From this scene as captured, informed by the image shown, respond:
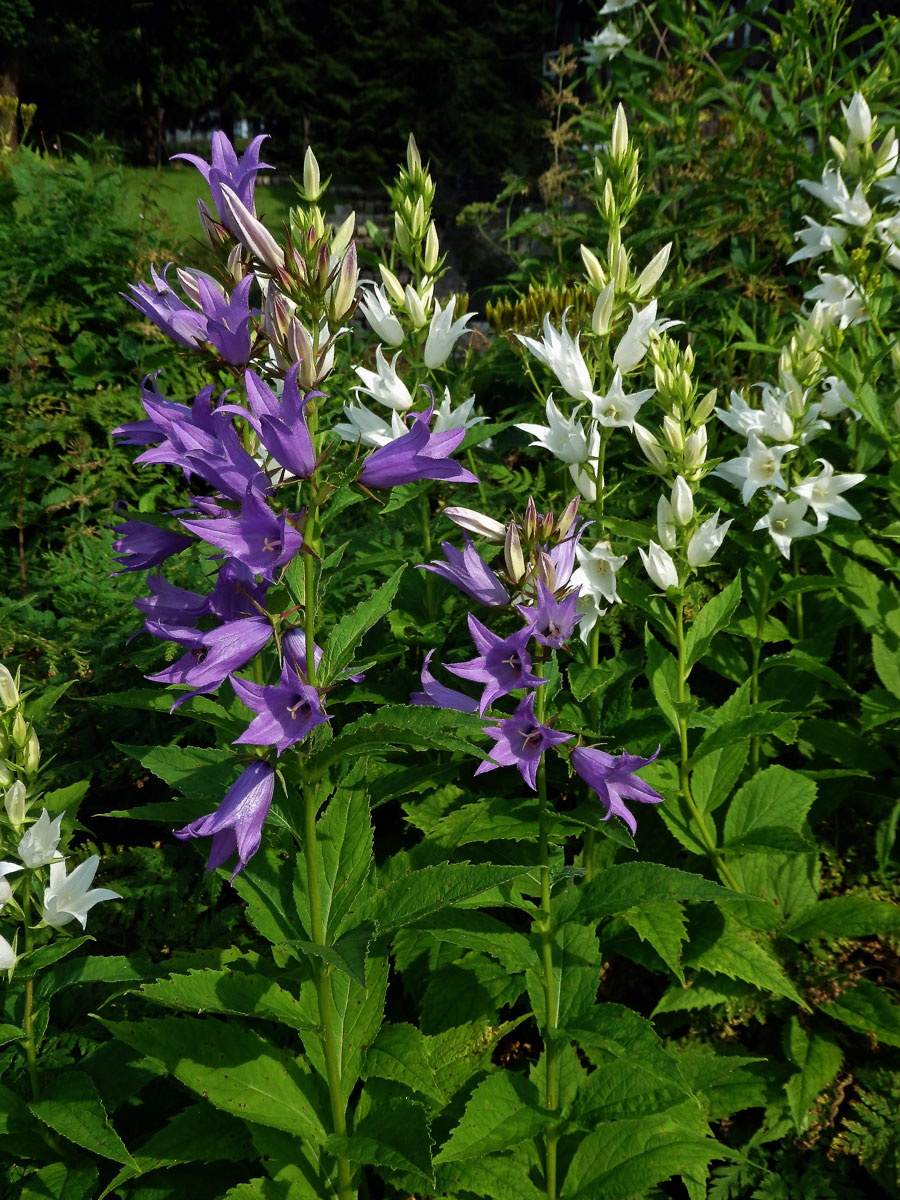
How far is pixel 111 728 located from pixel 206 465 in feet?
6.25

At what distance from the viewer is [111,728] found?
9.53ft

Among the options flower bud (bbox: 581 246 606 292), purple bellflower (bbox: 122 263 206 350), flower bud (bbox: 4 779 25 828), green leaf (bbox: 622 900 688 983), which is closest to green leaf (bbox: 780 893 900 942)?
green leaf (bbox: 622 900 688 983)

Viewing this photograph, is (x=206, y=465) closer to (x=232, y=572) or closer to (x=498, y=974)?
(x=232, y=572)

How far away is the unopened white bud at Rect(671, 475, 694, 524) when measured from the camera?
2.11 meters

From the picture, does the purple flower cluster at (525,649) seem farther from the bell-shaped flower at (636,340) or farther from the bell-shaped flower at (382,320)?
the bell-shaped flower at (382,320)

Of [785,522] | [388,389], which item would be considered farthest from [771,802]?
[388,389]

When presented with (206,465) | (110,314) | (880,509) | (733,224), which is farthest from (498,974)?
(110,314)

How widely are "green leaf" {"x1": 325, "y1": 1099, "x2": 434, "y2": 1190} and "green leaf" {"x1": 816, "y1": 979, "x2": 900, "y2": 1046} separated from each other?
117 centimetres

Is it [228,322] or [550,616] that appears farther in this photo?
[550,616]

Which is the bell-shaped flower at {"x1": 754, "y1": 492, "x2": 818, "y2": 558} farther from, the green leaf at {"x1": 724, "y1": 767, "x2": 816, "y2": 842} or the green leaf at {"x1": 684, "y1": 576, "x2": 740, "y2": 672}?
the green leaf at {"x1": 724, "y1": 767, "x2": 816, "y2": 842}

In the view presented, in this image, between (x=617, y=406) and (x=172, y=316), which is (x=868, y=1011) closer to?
(x=617, y=406)

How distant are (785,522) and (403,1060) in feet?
5.98

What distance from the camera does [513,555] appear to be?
63.3 inches

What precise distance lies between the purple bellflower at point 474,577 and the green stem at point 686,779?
66cm
